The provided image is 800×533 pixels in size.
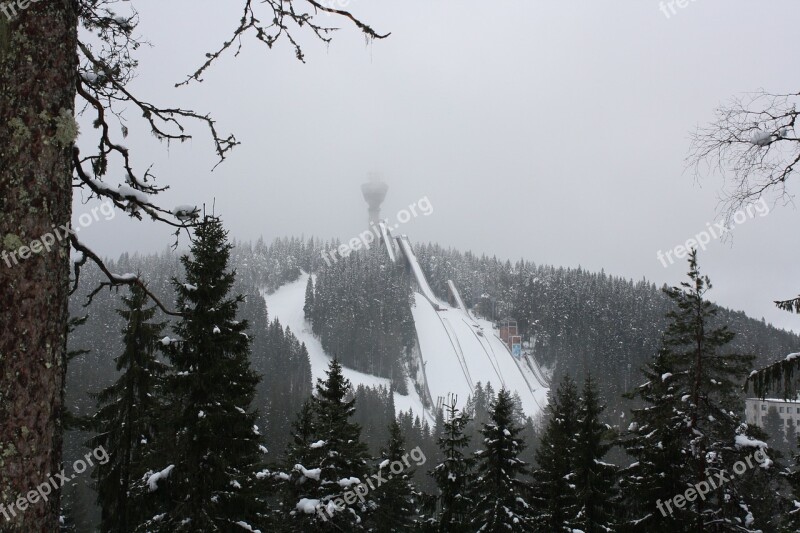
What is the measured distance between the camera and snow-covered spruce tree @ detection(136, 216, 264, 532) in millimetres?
10492

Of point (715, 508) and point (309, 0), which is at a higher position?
point (309, 0)

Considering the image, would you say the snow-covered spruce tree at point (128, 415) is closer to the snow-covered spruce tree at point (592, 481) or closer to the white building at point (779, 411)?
the snow-covered spruce tree at point (592, 481)

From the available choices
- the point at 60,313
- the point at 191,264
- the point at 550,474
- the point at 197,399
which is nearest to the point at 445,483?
the point at 550,474

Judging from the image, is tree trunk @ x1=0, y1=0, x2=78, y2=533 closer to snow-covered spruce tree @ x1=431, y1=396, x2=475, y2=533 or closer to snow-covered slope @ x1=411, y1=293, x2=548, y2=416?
snow-covered spruce tree @ x1=431, y1=396, x2=475, y2=533

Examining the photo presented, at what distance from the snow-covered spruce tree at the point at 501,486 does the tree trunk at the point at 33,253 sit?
15.6 m

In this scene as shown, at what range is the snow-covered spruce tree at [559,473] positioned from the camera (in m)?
16.7

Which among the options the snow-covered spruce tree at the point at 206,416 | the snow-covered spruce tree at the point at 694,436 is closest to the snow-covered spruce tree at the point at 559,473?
the snow-covered spruce tree at the point at 694,436

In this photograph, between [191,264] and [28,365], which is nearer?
[28,365]

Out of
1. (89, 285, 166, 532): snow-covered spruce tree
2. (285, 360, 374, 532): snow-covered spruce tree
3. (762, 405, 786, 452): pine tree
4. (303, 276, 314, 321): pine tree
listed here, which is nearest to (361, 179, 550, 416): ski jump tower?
(303, 276, 314, 321): pine tree

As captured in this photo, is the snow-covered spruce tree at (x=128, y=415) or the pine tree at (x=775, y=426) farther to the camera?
the pine tree at (x=775, y=426)

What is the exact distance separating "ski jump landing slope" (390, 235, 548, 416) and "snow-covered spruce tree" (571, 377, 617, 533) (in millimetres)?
84545

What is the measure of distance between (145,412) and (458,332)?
127 meters

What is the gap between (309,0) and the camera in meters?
3.68

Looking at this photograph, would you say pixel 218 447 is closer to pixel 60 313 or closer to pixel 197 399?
pixel 197 399
